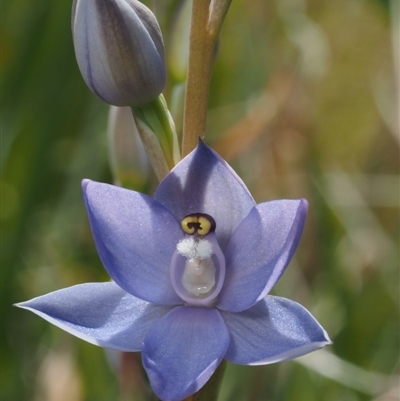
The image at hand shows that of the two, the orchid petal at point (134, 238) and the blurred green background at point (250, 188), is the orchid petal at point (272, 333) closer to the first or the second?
the orchid petal at point (134, 238)

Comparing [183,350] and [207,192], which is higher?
[207,192]

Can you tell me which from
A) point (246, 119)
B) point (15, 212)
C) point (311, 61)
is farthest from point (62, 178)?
point (311, 61)

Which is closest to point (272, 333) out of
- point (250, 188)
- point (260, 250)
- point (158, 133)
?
point (260, 250)

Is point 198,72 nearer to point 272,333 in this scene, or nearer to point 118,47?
point 118,47

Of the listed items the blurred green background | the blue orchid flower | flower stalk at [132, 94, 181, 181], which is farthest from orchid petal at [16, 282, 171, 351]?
the blurred green background

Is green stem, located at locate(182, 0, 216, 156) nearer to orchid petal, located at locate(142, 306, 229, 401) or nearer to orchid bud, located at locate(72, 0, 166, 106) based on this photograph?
orchid bud, located at locate(72, 0, 166, 106)

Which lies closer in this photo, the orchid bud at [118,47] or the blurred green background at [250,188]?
the orchid bud at [118,47]

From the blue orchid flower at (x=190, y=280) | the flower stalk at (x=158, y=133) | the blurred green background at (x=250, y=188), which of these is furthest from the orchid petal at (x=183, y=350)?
the blurred green background at (x=250, y=188)
